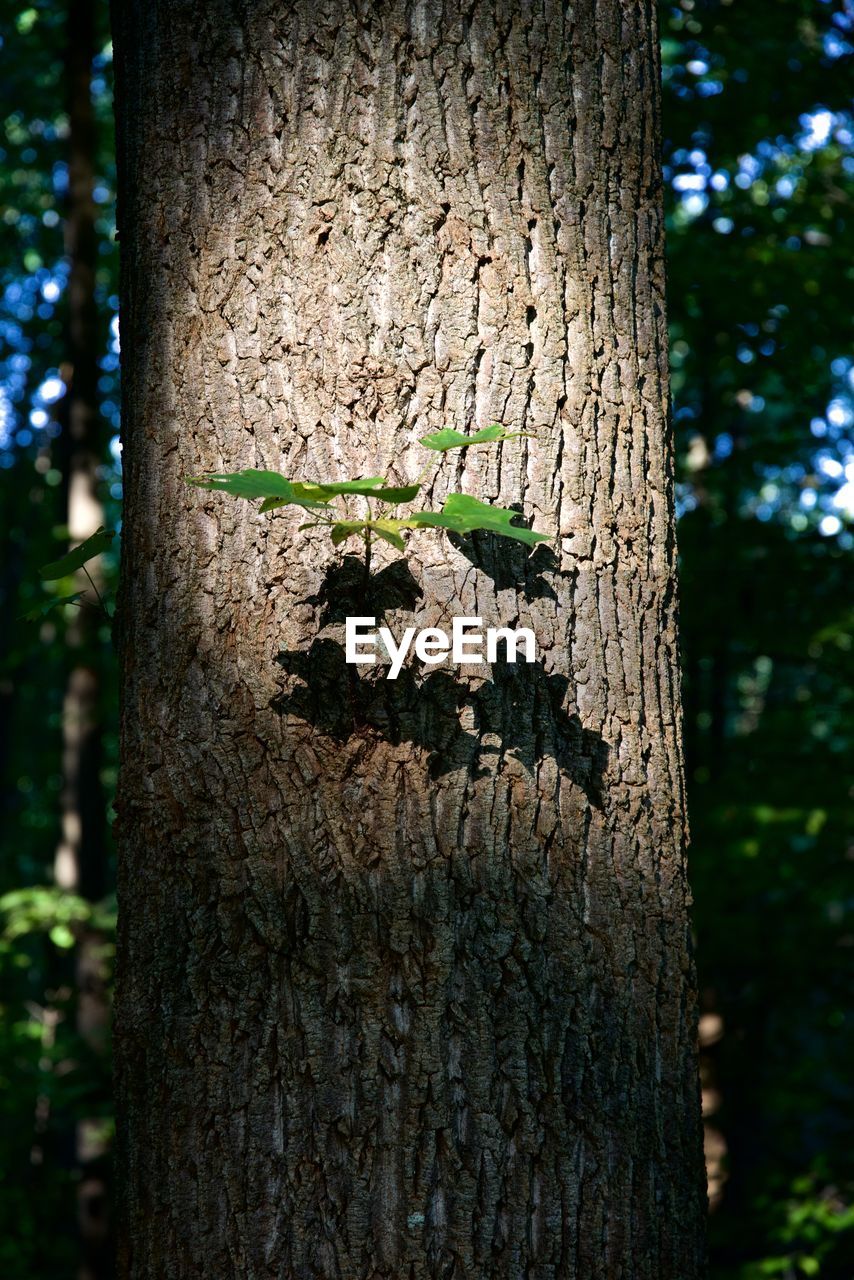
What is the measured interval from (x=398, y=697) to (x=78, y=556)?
0.61 meters

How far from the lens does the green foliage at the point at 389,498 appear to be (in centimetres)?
114

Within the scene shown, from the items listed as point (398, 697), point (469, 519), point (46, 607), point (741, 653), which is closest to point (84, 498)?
point (741, 653)

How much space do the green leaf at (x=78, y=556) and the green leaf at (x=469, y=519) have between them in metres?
0.61

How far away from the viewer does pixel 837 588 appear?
18.0 ft

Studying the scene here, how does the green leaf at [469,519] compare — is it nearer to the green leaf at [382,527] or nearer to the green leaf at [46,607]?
the green leaf at [382,527]

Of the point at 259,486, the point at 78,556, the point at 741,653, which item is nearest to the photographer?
the point at 259,486

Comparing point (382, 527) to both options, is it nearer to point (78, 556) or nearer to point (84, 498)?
point (78, 556)

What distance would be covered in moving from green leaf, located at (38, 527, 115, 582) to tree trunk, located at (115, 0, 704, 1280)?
0.52ft

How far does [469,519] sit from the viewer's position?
117cm

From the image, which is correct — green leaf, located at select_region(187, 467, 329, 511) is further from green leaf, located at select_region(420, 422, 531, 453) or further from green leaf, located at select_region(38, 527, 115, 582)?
green leaf, located at select_region(38, 527, 115, 582)

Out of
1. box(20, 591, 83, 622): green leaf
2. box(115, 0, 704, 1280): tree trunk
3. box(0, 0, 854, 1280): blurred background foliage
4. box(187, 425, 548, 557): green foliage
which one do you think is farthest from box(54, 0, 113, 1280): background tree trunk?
box(187, 425, 548, 557): green foliage

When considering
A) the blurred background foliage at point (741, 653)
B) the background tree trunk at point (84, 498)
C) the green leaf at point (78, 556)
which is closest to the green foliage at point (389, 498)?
the green leaf at point (78, 556)

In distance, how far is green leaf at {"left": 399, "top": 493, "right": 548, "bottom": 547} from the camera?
1.16 m

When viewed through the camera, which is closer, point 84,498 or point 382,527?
point 382,527
